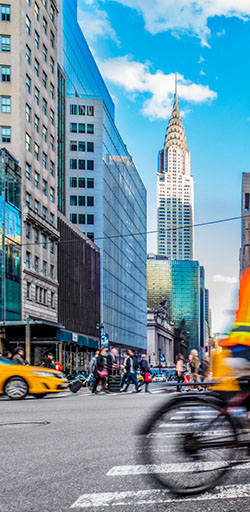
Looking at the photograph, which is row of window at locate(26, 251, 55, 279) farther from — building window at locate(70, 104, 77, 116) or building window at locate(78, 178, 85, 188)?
building window at locate(70, 104, 77, 116)

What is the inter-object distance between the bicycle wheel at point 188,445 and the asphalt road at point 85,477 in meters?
0.13

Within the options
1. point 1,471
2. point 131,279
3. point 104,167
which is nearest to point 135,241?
point 131,279

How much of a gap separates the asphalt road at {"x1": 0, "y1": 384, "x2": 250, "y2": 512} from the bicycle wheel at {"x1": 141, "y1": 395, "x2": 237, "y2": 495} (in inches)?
5.2

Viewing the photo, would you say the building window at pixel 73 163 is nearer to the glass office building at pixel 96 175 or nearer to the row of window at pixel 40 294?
the glass office building at pixel 96 175

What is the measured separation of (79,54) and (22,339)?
55.8m

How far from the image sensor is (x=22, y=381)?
57.2ft

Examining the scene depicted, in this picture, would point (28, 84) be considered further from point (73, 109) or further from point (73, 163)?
point (73, 109)

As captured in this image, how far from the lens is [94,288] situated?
72625mm

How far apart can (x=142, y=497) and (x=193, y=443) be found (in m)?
0.54

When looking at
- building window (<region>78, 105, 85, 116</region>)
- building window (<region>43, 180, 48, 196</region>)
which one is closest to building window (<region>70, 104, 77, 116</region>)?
building window (<region>78, 105, 85, 116</region>)

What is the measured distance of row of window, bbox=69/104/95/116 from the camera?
8419cm

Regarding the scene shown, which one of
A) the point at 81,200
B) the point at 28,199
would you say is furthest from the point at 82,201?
the point at 28,199

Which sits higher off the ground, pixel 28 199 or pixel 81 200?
pixel 81 200

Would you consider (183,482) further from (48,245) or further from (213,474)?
(48,245)
